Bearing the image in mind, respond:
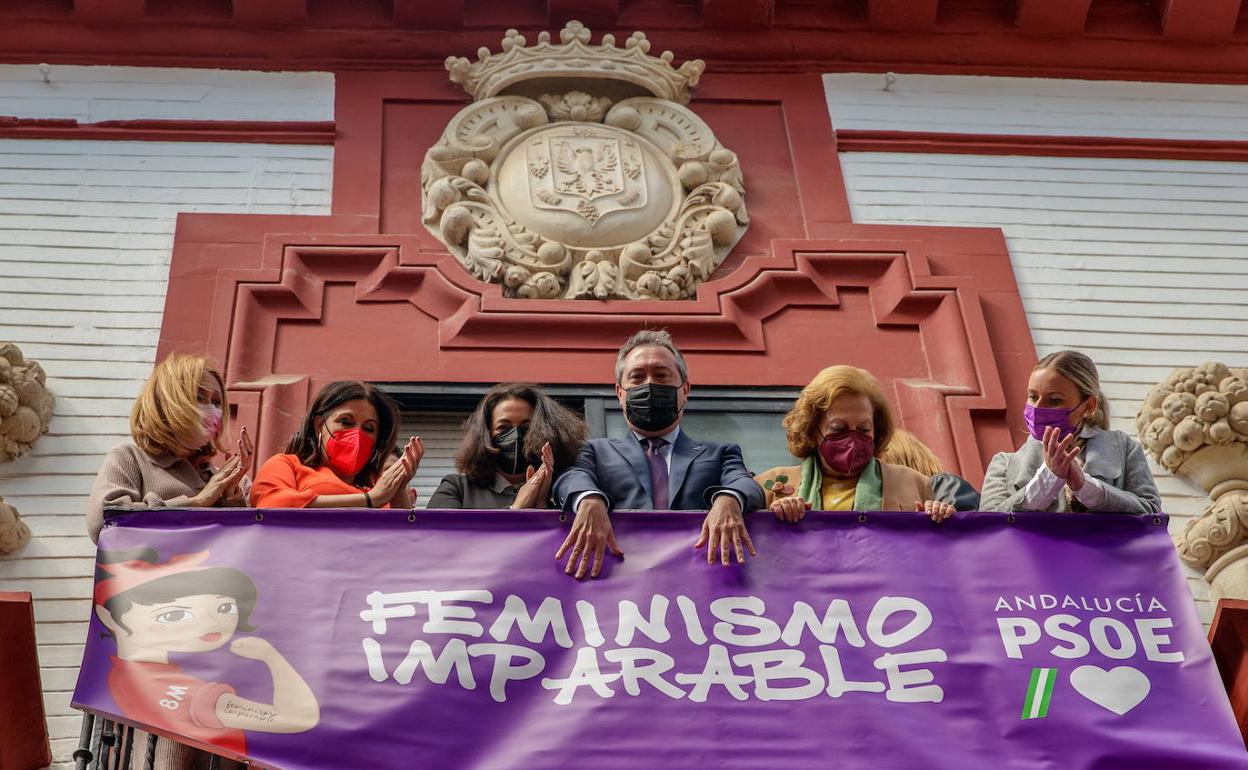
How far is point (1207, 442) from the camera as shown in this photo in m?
9.53

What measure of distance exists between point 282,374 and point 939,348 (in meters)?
3.55

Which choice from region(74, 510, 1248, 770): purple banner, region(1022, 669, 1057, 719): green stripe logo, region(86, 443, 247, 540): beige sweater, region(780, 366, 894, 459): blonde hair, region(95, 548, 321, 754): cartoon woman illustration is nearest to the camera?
region(95, 548, 321, 754): cartoon woman illustration

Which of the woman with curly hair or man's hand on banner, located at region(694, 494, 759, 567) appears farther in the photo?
the woman with curly hair

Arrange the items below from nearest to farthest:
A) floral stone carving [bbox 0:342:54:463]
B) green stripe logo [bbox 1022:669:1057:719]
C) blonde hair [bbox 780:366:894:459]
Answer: green stripe logo [bbox 1022:669:1057:719]
blonde hair [bbox 780:366:894:459]
floral stone carving [bbox 0:342:54:463]

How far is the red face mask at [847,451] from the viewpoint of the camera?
7.41m

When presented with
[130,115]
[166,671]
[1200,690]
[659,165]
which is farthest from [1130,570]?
[130,115]

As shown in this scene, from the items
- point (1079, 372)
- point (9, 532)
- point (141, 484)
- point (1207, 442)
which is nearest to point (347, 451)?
point (141, 484)

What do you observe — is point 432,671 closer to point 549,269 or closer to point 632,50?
point 549,269

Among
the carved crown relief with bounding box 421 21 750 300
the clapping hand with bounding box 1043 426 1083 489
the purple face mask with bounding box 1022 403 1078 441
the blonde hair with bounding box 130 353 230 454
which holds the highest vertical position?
the carved crown relief with bounding box 421 21 750 300

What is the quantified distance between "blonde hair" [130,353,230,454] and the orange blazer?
0.29 metres

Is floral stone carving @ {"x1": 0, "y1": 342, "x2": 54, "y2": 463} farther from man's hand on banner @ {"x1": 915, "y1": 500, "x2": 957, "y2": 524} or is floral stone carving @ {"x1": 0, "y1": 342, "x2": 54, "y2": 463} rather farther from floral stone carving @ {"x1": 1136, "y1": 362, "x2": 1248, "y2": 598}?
floral stone carving @ {"x1": 1136, "y1": 362, "x2": 1248, "y2": 598}

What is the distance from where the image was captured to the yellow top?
7438mm

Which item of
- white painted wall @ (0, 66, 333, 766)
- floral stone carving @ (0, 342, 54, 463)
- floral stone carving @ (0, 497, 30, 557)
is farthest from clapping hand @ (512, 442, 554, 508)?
floral stone carving @ (0, 342, 54, 463)

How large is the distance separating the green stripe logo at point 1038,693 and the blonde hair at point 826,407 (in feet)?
3.87
